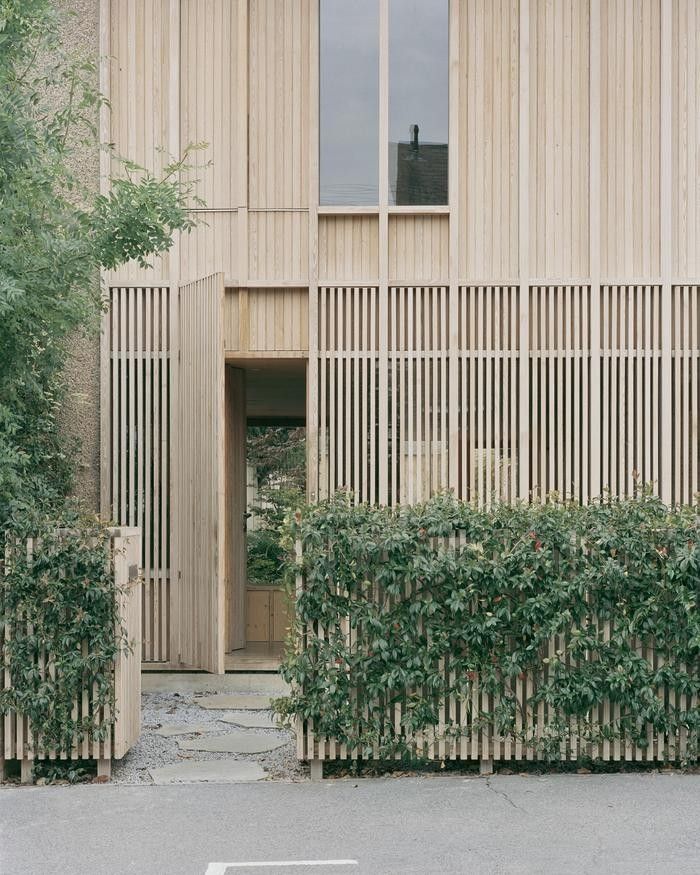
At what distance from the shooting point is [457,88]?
10.6m

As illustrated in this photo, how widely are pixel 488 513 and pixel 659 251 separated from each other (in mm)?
4630

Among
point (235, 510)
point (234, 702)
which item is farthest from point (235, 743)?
point (235, 510)

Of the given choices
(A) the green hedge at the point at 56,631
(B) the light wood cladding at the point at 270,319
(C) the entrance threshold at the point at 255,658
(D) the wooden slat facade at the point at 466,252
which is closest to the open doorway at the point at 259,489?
(C) the entrance threshold at the point at 255,658

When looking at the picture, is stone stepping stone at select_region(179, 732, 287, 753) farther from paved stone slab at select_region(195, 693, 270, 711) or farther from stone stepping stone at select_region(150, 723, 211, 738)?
paved stone slab at select_region(195, 693, 270, 711)

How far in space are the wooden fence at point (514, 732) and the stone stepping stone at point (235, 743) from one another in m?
1.15

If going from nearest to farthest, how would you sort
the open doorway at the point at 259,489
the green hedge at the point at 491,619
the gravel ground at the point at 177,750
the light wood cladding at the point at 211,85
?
the green hedge at the point at 491,619 < the gravel ground at the point at 177,750 < the light wood cladding at the point at 211,85 < the open doorway at the point at 259,489

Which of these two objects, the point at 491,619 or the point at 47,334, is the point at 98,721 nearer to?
the point at 491,619

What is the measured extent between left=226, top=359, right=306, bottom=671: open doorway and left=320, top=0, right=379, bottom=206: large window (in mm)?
1865

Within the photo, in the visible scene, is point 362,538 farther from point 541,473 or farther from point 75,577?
point 541,473

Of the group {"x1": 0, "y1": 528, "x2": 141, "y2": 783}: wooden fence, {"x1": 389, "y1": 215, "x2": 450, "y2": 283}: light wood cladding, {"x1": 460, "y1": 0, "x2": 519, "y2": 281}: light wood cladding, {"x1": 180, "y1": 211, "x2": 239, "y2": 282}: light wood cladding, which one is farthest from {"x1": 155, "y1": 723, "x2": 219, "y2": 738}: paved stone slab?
{"x1": 460, "y1": 0, "x2": 519, "y2": 281}: light wood cladding

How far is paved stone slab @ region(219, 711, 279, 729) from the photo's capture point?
29.4 ft

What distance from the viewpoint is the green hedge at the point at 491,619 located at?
7008 millimetres

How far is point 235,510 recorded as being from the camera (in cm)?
1202

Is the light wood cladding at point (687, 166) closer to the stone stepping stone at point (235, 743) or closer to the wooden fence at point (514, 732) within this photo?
the wooden fence at point (514, 732)
